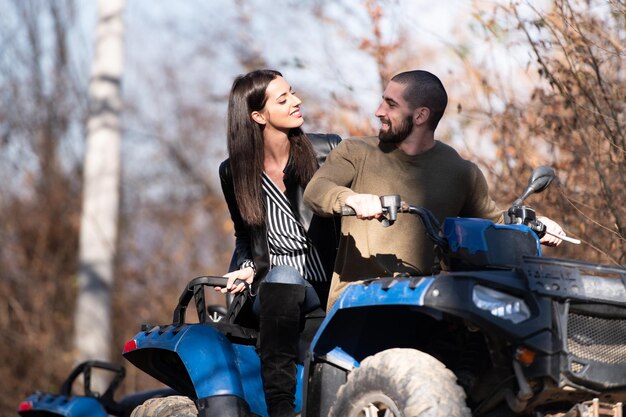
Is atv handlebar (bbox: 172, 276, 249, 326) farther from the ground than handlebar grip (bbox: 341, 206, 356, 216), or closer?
closer

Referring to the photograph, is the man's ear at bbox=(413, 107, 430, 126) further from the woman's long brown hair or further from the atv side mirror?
the woman's long brown hair

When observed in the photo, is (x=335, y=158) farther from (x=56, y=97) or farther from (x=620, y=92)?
(x=56, y=97)

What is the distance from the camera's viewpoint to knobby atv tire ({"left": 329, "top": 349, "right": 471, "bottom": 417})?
4.27 m

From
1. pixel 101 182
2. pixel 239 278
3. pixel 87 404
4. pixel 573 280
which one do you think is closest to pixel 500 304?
pixel 573 280

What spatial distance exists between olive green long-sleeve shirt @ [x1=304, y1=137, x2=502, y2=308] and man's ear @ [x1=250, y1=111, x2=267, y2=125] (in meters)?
0.76

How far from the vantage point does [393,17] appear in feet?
28.4

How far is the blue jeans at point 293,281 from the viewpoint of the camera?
215 inches

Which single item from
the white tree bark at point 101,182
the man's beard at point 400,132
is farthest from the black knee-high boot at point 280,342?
the white tree bark at point 101,182

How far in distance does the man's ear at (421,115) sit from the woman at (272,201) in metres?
0.83

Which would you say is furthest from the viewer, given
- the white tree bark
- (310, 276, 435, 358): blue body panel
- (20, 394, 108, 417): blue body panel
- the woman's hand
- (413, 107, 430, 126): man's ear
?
the white tree bark

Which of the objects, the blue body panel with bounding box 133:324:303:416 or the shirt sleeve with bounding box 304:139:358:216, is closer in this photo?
the shirt sleeve with bounding box 304:139:358:216

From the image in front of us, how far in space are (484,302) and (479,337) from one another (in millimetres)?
489

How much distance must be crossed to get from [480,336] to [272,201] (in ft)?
5.46

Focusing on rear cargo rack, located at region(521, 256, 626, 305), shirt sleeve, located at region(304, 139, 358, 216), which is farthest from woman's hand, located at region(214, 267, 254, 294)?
rear cargo rack, located at region(521, 256, 626, 305)
